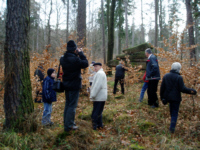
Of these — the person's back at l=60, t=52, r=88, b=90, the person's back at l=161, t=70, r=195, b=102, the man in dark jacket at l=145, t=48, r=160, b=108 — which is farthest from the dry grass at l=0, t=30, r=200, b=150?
the person's back at l=60, t=52, r=88, b=90

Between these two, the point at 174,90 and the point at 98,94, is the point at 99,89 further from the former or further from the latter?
the point at 174,90

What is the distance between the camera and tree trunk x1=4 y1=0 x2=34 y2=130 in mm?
3443

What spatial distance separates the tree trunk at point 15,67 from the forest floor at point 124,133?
0.35 m

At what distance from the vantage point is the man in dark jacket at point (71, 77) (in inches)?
140

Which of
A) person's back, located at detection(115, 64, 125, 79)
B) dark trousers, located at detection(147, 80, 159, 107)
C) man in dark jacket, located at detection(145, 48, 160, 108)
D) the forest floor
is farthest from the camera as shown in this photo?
person's back, located at detection(115, 64, 125, 79)

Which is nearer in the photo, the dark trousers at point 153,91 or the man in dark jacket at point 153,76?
the man in dark jacket at point 153,76

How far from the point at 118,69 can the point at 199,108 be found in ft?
13.1

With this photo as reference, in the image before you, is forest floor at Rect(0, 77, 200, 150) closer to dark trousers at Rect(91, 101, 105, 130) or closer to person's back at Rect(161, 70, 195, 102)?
dark trousers at Rect(91, 101, 105, 130)

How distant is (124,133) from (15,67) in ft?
10.7

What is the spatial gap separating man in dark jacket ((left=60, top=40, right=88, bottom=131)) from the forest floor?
1.00ft

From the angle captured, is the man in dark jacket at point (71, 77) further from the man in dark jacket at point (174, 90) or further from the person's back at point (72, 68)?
the man in dark jacket at point (174, 90)

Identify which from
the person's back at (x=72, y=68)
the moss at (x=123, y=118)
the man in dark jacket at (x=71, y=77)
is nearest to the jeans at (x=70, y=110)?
the man in dark jacket at (x=71, y=77)

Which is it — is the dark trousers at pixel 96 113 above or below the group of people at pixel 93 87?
below

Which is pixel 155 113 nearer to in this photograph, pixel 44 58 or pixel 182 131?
pixel 182 131
